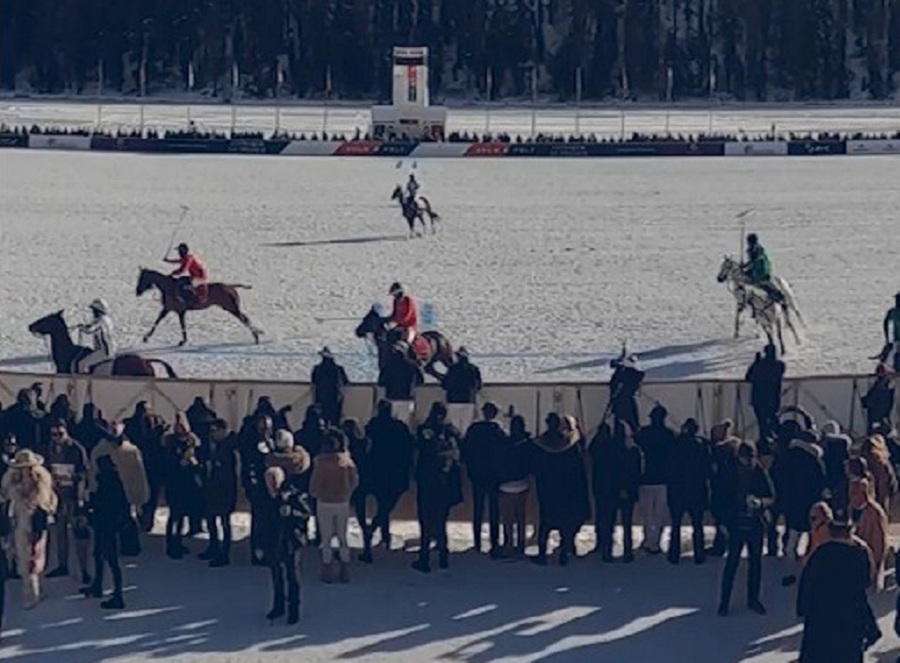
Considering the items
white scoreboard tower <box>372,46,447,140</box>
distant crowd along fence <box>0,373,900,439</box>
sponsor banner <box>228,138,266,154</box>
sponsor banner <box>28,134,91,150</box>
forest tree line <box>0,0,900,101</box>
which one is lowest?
distant crowd along fence <box>0,373,900,439</box>

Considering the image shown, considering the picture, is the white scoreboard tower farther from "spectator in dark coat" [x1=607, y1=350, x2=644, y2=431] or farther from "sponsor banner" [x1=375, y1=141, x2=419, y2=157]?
"spectator in dark coat" [x1=607, y1=350, x2=644, y2=431]

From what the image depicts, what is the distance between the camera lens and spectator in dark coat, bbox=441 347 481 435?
16.8 metres

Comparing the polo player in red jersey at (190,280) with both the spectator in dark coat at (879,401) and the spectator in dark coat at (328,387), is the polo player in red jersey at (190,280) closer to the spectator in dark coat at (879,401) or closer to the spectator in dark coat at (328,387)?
the spectator in dark coat at (328,387)

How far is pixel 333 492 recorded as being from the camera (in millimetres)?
13789

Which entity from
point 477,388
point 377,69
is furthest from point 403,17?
point 477,388

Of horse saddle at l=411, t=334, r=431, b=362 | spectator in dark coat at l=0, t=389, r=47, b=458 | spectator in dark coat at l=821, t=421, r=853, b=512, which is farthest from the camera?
horse saddle at l=411, t=334, r=431, b=362

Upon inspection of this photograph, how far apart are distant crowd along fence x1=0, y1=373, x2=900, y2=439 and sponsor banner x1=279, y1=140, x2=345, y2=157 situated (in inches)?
1383

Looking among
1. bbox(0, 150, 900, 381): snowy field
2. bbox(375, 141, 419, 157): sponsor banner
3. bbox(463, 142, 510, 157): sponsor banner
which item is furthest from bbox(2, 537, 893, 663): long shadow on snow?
bbox(375, 141, 419, 157): sponsor banner

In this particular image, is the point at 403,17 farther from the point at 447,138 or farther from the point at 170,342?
the point at 170,342

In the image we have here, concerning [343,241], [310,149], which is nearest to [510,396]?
[343,241]

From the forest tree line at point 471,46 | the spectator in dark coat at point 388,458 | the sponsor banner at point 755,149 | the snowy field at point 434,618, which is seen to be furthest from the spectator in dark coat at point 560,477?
the forest tree line at point 471,46

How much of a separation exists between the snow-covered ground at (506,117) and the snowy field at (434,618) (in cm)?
4726

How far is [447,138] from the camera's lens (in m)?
55.2

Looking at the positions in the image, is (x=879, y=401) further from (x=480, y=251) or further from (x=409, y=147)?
(x=409, y=147)
